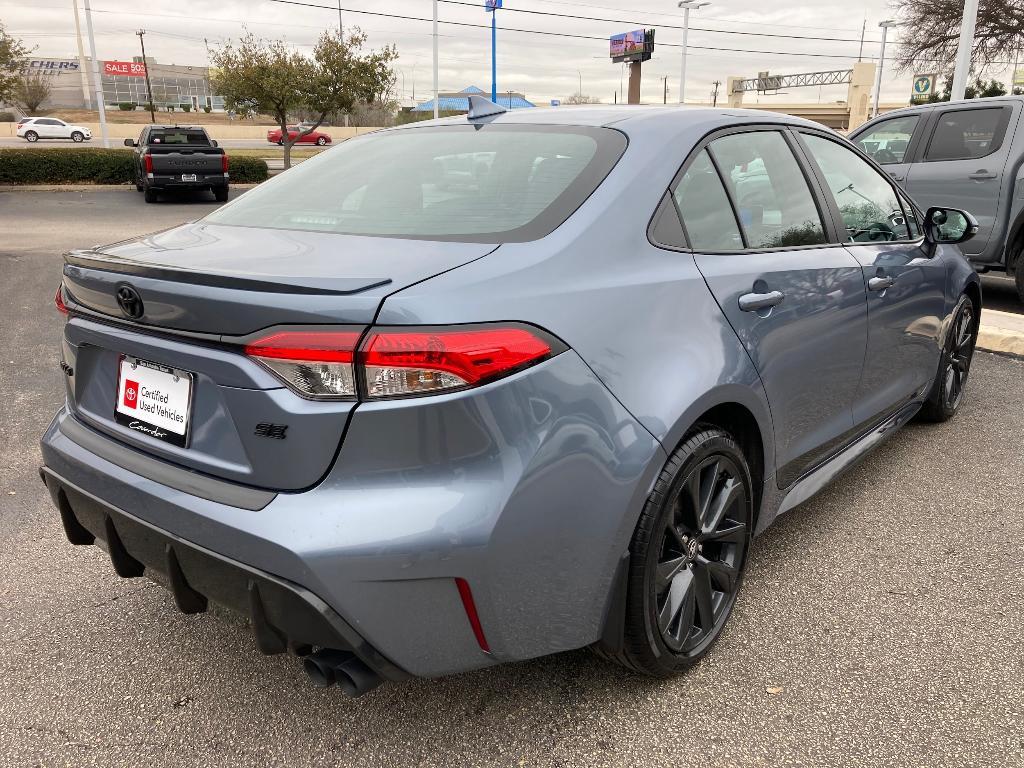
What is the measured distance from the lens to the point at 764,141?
2.89m

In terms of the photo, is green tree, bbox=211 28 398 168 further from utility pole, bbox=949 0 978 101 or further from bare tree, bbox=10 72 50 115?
bare tree, bbox=10 72 50 115

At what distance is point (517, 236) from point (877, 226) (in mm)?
2159

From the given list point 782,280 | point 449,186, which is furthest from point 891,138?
point 449,186

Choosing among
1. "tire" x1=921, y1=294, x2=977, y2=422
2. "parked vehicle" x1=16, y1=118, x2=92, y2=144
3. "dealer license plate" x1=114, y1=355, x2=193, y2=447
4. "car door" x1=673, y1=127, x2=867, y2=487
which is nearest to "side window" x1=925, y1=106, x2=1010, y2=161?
"tire" x1=921, y1=294, x2=977, y2=422

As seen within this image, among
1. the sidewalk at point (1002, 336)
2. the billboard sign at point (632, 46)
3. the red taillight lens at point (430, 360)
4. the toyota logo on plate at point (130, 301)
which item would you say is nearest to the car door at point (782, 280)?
the red taillight lens at point (430, 360)

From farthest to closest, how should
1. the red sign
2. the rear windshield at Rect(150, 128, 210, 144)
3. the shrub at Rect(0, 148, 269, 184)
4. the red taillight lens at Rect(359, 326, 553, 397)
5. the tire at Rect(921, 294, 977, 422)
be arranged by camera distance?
the red sign
the shrub at Rect(0, 148, 269, 184)
the rear windshield at Rect(150, 128, 210, 144)
the tire at Rect(921, 294, 977, 422)
the red taillight lens at Rect(359, 326, 553, 397)

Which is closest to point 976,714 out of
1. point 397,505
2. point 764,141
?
point 397,505

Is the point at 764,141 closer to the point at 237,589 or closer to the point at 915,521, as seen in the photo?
the point at 915,521

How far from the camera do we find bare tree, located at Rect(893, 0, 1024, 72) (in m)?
26.4

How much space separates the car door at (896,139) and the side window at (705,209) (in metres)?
6.41

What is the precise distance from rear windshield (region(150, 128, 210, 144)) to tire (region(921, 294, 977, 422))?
17.6m

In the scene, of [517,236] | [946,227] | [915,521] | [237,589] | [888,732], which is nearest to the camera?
[237,589]

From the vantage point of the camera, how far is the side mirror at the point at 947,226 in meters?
3.89

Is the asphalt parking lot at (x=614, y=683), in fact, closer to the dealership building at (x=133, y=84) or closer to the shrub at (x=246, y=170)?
the shrub at (x=246, y=170)
